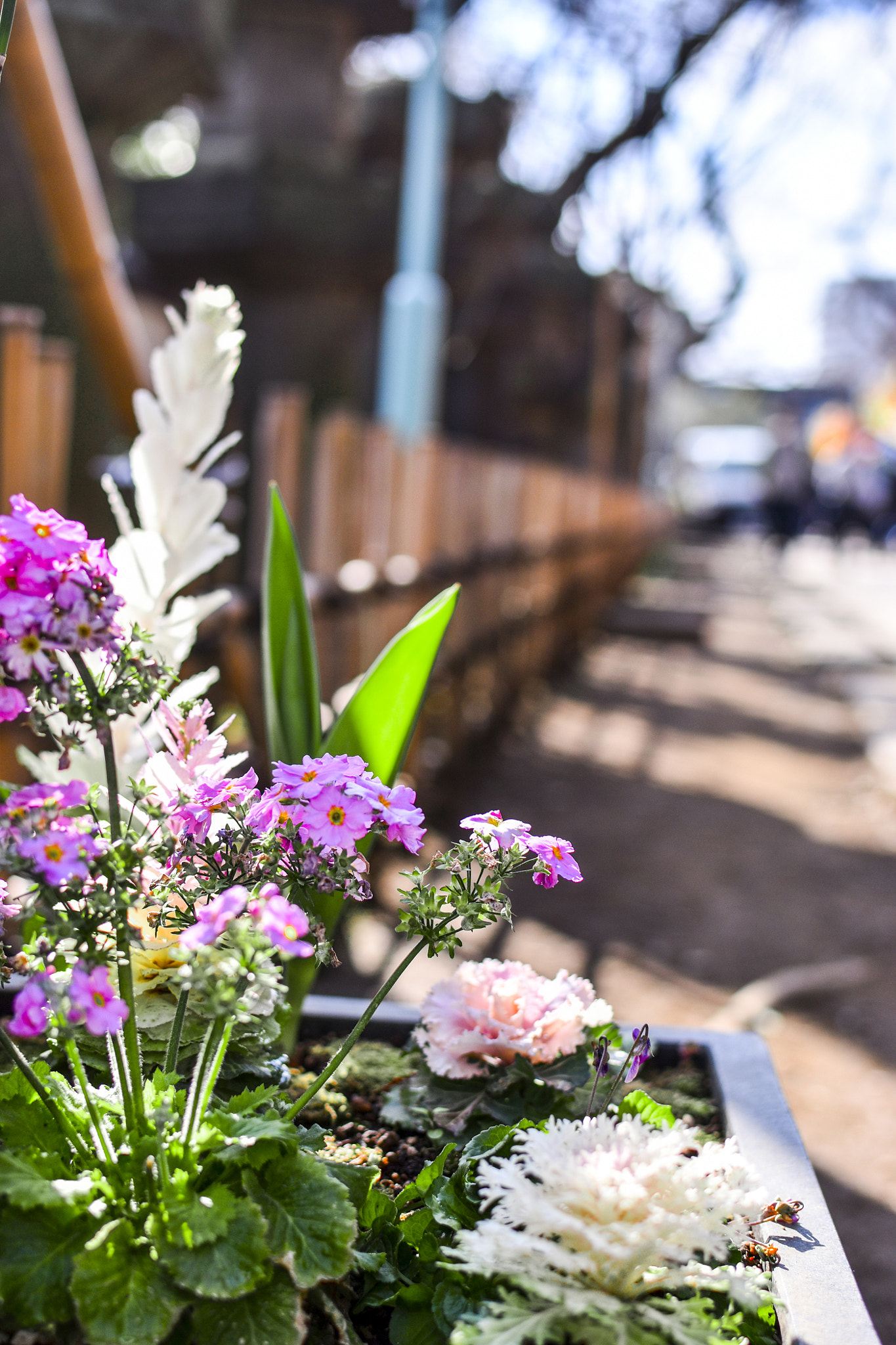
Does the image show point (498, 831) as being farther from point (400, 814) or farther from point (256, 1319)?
point (256, 1319)

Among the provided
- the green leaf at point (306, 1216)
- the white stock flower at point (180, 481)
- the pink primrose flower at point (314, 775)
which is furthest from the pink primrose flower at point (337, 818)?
the white stock flower at point (180, 481)

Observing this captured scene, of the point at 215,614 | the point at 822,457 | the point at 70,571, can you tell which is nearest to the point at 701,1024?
the point at 215,614

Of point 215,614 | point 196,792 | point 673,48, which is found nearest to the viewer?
point 196,792

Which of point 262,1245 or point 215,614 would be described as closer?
point 262,1245

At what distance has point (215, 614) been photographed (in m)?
2.65

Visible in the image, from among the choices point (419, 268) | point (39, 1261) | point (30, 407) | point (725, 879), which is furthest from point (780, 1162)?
point (419, 268)

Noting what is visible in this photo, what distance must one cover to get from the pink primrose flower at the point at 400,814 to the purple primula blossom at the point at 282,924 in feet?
0.41

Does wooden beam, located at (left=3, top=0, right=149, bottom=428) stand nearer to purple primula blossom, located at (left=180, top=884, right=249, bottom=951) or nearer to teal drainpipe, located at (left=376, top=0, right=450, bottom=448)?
purple primula blossom, located at (left=180, top=884, right=249, bottom=951)

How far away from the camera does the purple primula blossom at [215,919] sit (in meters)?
0.84

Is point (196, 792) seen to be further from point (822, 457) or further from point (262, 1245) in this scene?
point (822, 457)

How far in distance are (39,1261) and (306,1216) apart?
189mm

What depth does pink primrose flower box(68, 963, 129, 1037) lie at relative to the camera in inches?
31.8

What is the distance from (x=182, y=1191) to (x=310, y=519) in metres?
2.48

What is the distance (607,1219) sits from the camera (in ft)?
3.05
